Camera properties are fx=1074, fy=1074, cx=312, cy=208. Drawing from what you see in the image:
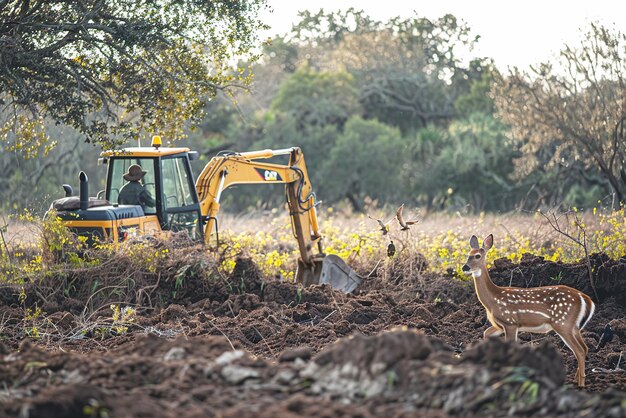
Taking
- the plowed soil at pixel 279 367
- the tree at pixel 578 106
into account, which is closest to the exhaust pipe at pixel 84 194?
the plowed soil at pixel 279 367

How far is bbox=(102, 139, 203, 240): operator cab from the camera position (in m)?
15.9

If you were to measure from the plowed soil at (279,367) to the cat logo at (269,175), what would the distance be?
179 inches

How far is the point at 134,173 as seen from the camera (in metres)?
15.7

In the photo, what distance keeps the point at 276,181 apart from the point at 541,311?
7.86 meters

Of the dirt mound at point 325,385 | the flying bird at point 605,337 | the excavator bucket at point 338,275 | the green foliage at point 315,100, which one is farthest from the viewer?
the green foliage at point 315,100

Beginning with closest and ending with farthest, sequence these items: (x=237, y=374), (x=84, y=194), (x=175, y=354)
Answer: (x=237, y=374) → (x=175, y=354) → (x=84, y=194)

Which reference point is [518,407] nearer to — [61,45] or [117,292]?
[117,292]

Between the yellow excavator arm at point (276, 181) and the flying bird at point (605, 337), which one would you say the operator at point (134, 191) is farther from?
the flying bird at point (605, 337)

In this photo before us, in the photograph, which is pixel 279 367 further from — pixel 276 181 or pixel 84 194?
pixel 276 181

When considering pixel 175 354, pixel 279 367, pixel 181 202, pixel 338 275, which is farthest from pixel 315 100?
pixel 279 367

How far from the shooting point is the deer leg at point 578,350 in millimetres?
10625

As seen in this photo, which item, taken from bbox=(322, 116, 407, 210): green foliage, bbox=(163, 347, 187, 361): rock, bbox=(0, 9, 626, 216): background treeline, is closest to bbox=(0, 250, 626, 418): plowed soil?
bbox=(163, 347, 187, 361): rock

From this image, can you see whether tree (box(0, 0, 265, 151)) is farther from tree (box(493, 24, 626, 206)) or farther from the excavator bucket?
tree (box(493, 24, 626, 206))

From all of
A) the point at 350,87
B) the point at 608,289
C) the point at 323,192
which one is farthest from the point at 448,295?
the point at 350,87
